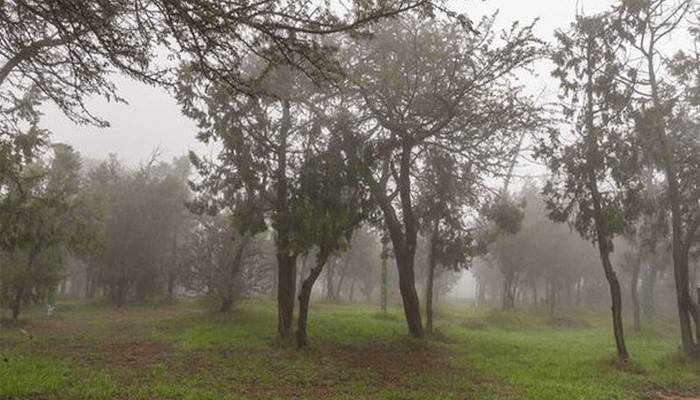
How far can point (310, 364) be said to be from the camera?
1611 cm

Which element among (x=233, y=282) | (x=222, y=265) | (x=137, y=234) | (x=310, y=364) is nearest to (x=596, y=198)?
(x=310, y=364)

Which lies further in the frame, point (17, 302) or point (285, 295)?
point (17, 302)

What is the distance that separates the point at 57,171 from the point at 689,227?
3062 centimetres

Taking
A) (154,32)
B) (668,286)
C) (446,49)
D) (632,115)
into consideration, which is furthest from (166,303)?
(668,286)

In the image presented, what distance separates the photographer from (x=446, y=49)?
713 inches

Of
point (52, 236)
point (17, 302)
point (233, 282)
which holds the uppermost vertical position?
point (52, 236)

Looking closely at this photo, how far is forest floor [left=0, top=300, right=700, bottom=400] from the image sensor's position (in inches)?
488

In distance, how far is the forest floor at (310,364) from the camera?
1241 centimetres

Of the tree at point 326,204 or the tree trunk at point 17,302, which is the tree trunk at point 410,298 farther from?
the tree trunk at point 17,302

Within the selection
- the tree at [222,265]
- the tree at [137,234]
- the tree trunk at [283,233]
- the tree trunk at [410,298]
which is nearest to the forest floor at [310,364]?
the tree trunk at [410,298]

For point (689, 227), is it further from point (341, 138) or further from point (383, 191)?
point (341, 138)

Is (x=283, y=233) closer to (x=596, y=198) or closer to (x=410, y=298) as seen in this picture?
(x=410, y=298)

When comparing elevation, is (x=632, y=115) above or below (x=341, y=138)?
above

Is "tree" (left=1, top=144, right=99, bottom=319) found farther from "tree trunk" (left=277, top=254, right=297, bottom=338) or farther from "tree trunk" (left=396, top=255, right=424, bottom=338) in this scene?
"tree trunk" (left=396, top=255, right=424, bottom=338)
